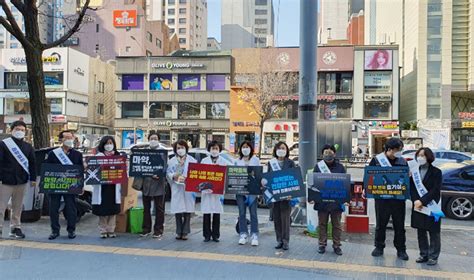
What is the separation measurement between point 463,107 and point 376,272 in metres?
45.1

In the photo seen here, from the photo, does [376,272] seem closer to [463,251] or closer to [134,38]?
[463,251]

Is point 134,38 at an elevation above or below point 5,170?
above

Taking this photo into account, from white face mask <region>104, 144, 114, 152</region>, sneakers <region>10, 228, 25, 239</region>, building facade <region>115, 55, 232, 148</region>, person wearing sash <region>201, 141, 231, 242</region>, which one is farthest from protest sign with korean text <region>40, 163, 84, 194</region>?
building facade <region>115, 55, 232, 148</region>

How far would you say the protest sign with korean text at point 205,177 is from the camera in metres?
7.16

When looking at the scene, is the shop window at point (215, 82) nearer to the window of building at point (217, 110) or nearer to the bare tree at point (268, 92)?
the window of building at point (217, 110)

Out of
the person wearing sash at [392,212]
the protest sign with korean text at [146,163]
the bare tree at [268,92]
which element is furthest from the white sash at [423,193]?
the bare tree at [268,92]

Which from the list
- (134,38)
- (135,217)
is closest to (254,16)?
(134,38)

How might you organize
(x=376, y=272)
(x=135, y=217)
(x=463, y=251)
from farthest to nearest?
(x=135, y=217), (x=463, y=251), (x=376, y=272)

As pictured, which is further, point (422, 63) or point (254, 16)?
point (254, 16)

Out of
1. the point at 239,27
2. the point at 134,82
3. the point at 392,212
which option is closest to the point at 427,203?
the point at 392,212

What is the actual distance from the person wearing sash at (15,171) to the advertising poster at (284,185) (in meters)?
4.32

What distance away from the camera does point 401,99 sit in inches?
1892

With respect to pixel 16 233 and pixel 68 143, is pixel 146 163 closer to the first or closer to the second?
pixel 68 143

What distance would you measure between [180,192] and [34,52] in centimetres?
521
